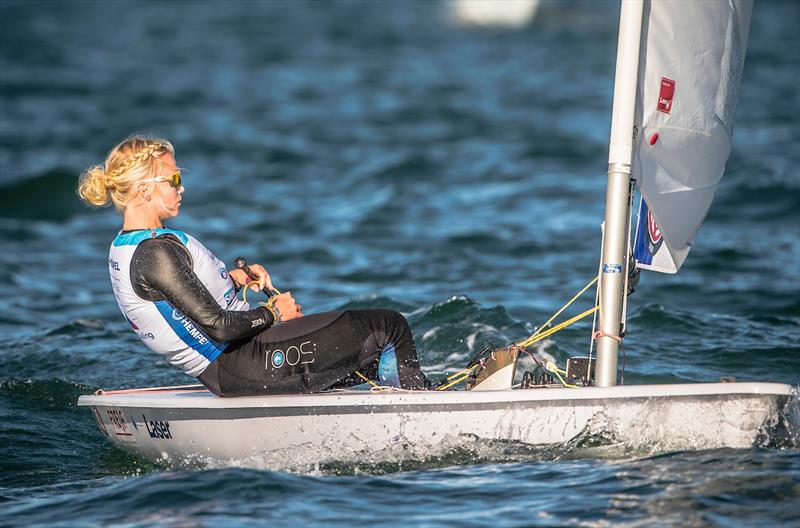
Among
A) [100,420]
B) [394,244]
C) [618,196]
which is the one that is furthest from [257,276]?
[394,244]

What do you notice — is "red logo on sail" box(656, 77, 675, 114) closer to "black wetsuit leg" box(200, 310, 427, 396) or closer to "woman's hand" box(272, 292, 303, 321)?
"black wetsuit leg" box(200, 310, 427, 396)

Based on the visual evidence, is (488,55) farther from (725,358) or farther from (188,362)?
(188,362)

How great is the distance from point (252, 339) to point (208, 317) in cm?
38

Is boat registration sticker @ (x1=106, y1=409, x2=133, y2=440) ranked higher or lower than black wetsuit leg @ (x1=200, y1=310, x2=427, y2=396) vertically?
lower

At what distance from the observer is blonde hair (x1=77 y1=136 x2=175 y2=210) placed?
5.05m

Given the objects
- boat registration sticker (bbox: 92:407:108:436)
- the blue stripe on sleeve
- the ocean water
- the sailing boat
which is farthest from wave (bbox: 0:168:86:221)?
the blue stripe on sleeve

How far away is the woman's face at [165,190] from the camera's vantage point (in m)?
5.09

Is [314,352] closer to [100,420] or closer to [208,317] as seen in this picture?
[208,317]

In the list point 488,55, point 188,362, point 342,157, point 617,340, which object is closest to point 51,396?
point 188,362

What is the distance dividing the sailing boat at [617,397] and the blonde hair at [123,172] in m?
1.05

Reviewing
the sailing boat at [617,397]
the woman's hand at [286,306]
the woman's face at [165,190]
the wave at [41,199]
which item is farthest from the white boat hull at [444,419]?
the wave at [41,199]

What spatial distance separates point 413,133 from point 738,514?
1770 cm

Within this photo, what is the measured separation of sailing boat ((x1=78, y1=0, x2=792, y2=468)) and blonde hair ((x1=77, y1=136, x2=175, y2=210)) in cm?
105

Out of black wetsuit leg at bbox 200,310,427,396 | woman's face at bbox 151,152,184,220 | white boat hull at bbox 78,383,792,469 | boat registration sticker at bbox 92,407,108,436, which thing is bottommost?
boat registration sticker at bbox 92,407,108,436
